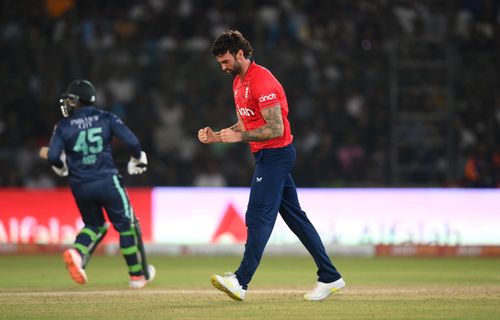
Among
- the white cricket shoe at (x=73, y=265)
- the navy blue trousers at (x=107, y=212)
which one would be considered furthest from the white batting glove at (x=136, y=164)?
the white cricket shoe at (x=73, y=265)

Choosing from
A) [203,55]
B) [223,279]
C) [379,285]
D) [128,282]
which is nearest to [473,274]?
[379,285]

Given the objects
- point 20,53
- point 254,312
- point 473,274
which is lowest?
point 473,274

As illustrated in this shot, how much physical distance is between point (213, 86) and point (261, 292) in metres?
9.16

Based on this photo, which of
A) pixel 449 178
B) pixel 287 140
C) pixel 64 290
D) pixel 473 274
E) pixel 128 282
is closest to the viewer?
pixel 287 140

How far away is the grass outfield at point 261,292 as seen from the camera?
8.71m

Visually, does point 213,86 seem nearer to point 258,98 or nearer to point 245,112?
point 245,112

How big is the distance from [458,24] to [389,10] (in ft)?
4.63

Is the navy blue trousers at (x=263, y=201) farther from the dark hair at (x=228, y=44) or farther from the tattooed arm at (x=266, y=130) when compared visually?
the dark hair at (x=228, y=44)

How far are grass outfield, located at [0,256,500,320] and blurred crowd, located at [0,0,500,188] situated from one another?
3.25 m

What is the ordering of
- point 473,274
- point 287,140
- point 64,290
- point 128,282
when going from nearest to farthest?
point 287,140, point 64,290, point 128,282, point 473,274

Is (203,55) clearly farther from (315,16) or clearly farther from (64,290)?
(64,290)

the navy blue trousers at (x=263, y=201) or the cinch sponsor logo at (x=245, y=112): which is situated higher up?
the cinch sponsor logo at (x=245, y=112)

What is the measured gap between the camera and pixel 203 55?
19.4m

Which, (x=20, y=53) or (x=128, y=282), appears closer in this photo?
(x=128, y=282)
